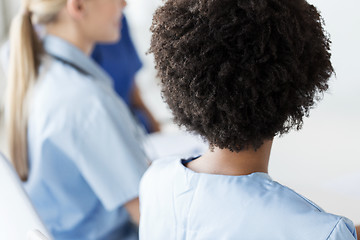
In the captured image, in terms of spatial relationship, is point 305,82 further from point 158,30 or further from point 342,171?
point 342,171

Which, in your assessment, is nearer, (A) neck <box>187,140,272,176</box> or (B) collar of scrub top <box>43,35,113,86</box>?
(A) neck <box>187,140,272,176</box>

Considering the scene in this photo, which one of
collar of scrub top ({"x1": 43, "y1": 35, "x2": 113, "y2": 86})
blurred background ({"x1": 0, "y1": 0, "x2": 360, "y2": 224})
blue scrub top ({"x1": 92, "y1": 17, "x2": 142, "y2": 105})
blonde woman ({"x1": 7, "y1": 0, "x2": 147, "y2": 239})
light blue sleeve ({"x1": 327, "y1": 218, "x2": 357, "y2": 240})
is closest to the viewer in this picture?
light blue sleeve ({"x1": 327, "y1": 218, "x2": 357, "y2": 240})

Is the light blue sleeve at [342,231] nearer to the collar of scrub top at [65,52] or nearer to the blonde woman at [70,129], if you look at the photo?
the blonde woman at [70,129]

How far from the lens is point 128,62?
1521mm

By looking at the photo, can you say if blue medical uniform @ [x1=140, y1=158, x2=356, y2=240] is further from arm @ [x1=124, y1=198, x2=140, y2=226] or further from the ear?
the ear

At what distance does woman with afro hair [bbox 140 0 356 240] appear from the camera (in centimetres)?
51

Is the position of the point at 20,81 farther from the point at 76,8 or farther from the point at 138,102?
the point at 138,102

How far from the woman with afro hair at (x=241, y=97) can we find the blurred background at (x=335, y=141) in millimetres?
257

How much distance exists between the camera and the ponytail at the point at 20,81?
1.01 meters

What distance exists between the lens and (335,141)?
951 mm

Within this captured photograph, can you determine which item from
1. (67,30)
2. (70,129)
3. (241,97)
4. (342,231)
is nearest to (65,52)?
(67,30)

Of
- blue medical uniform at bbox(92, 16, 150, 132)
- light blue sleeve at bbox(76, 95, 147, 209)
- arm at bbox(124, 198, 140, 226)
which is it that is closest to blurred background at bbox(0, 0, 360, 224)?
light blue sleeve at bbox(76, 95, 147, 209)

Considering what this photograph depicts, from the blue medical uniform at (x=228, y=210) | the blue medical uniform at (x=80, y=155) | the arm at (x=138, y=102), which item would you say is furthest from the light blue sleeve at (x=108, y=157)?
the arm at (x=138, y=102)

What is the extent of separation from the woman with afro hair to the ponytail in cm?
52
